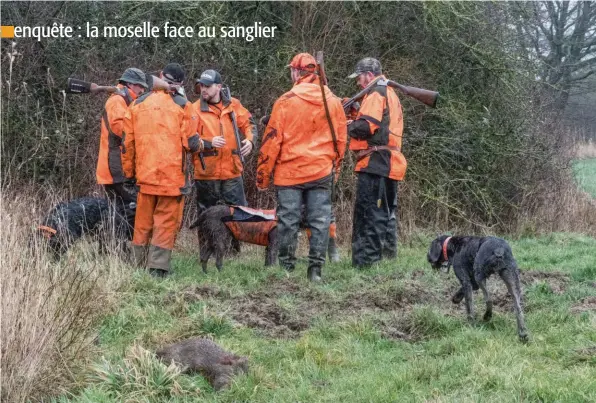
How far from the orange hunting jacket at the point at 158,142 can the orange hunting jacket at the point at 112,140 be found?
27.1 inches

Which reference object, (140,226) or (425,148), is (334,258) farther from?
(425,148)

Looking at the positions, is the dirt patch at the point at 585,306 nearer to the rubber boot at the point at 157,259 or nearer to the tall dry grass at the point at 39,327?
the tall dry grass at the point at 39,327

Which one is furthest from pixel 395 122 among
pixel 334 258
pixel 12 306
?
pixel 12 306

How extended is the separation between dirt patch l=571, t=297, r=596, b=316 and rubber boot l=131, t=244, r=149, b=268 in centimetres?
476

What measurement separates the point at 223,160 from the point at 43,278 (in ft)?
13.9

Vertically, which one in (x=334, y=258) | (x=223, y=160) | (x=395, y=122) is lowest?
(x=334, y=258)

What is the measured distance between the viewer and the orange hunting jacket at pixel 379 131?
8.95 m

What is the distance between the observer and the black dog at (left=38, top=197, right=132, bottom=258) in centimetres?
862

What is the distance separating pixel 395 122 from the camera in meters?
9.24

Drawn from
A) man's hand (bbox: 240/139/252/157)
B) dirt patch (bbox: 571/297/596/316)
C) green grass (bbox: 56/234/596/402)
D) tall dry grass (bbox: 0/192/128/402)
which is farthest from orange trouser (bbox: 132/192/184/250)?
dirt patch (bbox: 571/297/596/316)

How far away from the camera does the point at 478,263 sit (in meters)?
6.29

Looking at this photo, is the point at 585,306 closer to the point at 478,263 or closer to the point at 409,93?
the point at 478,263

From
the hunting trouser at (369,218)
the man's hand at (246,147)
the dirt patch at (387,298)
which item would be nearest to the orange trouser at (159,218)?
the man's hand at (246,147)

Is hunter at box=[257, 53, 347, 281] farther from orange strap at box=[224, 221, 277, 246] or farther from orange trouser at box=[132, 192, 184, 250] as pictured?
orange trouser at box=[132, 192, 184, 250]
